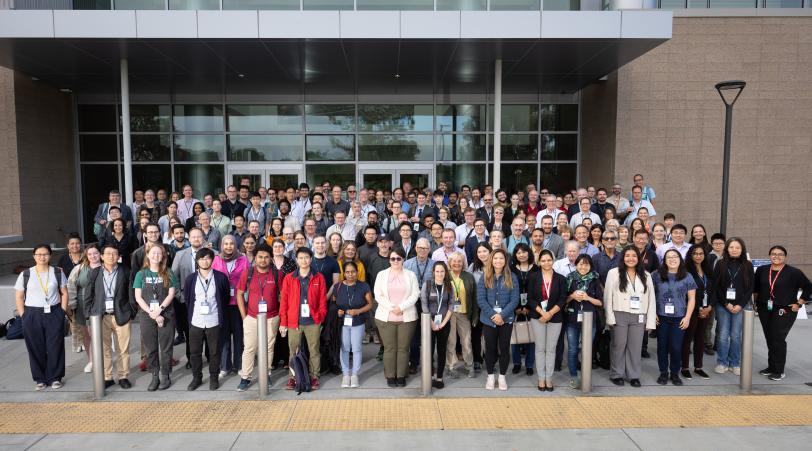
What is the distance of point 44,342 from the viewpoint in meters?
6.42

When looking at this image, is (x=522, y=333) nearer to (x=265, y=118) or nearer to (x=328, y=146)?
(x=328, y=146)

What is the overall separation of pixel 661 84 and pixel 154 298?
515 inches

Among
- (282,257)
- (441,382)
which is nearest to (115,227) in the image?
(282,257)

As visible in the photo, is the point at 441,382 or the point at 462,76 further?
the point at 462,76

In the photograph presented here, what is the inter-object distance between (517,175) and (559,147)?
1.61 m

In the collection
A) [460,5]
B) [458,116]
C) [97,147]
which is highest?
[460,5]

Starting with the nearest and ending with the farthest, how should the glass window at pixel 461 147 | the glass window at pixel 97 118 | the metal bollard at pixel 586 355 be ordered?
the metal bollard at pixel 586 355 < the glass window at pixel 97 118 < the glass window at pixel 461 147

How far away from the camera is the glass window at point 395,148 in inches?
615

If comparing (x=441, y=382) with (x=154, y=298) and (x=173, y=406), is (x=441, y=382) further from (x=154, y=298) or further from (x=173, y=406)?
(x=154, y=298)

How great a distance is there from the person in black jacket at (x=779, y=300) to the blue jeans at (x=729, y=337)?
1.20 feet

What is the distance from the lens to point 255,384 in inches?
254

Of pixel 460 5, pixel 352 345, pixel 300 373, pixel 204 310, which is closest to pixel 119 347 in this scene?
pixel 204 310

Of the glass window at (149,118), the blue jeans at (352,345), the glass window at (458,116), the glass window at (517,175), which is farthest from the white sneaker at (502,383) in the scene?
the glass window at (149,118)

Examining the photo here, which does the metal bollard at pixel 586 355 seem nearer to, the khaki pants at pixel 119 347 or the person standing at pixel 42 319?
the khaki pants at pixel 119 347
